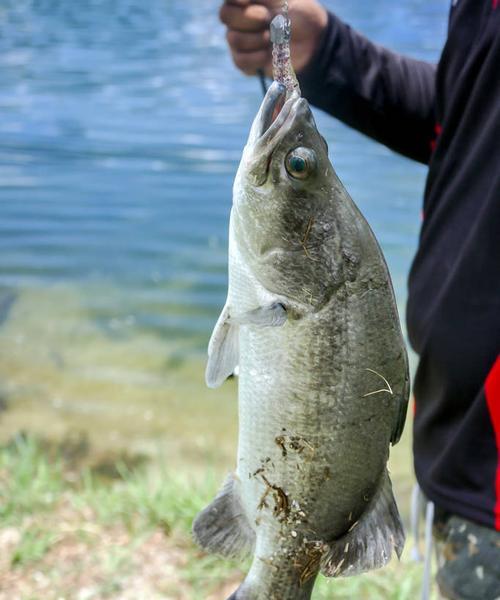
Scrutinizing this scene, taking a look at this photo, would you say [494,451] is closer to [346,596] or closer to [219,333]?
[219,333]

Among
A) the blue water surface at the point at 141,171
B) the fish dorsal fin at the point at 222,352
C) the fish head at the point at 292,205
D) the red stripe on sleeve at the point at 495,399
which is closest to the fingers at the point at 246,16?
the fish head at the point at 292,205

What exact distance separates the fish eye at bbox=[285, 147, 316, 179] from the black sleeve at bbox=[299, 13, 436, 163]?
136 centimetres

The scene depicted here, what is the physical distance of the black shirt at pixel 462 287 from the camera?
2.05 metres

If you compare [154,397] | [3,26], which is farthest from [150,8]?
[154,397]

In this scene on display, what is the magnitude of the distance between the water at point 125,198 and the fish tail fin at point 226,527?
4780 mm

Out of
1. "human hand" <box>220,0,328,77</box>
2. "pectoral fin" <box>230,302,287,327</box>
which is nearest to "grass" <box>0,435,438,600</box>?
"pectoral fin" <box>230,302,287,327</box>

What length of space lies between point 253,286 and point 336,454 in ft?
1.33

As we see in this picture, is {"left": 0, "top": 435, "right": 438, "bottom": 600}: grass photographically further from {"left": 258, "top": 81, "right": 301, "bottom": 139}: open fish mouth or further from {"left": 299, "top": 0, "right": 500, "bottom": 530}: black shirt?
{"left": 258, "top": 81, "right": 301, "bottom": 139}: open fish mouth

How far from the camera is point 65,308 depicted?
850 centimetres

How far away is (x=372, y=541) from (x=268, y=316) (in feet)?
1.78

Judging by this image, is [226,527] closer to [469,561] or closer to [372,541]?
[372,541]

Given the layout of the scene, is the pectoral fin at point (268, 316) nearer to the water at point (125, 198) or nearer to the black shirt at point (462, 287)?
the black shirt at point (462, 287)

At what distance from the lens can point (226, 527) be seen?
1.79 m

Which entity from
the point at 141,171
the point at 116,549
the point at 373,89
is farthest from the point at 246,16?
the point at 141,171
